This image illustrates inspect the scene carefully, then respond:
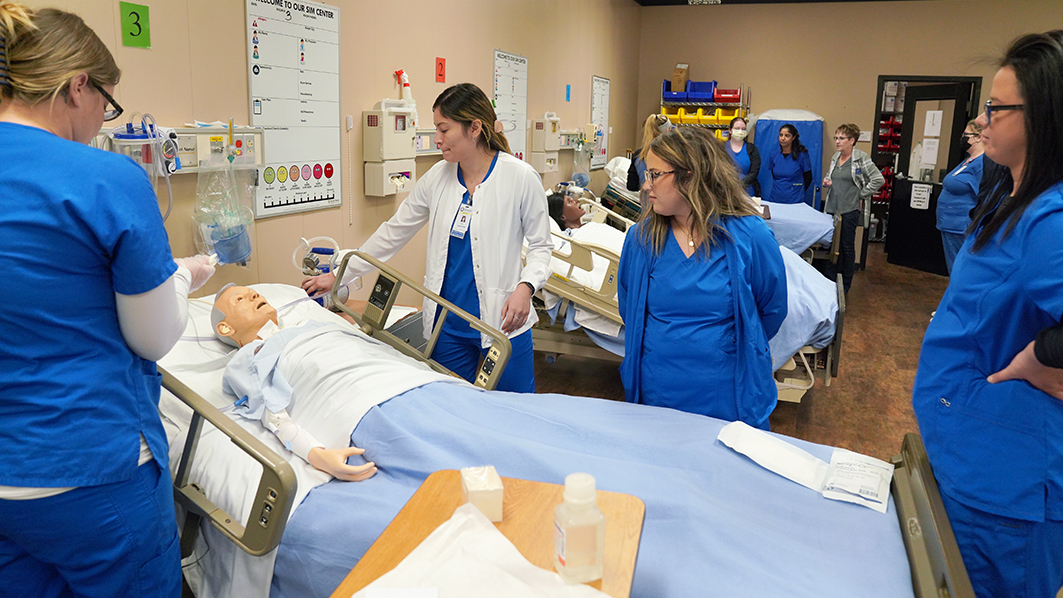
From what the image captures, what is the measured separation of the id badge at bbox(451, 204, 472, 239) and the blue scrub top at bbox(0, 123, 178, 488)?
4.71ft

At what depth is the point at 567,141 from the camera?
22.0 ft

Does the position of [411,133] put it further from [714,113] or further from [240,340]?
[714,113]

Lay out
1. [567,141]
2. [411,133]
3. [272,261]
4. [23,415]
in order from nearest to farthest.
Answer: [23,415], [272,261], [411,133], [567,141]

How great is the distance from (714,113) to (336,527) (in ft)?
28.2

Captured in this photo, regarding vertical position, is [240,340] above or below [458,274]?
below

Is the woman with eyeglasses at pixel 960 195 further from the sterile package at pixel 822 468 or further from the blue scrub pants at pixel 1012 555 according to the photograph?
the blue scrub pants at pixel 1012 555

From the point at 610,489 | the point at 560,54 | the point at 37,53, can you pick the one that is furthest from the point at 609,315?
the point at 560,54

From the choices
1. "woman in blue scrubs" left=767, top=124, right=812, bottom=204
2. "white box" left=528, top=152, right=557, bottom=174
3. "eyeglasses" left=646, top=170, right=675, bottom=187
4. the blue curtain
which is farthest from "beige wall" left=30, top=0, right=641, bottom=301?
the blue curtain

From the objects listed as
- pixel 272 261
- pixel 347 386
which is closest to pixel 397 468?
pixel 347 386

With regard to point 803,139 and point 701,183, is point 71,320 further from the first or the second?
point 803,139

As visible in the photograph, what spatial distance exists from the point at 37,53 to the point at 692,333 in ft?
5.56

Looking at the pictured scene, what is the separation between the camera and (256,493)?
5.27 feet

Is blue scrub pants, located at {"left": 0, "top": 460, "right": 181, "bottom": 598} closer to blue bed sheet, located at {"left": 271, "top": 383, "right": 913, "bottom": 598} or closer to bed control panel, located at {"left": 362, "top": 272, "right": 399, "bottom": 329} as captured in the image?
blue bed sheet, located at {"left": 271, "top": 383, "right": 913, "bottom": 598}

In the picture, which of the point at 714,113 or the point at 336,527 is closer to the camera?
the point at 336,527
